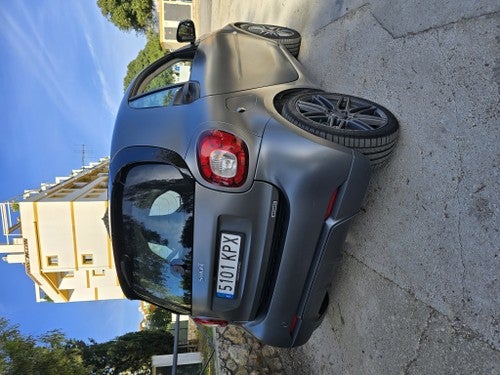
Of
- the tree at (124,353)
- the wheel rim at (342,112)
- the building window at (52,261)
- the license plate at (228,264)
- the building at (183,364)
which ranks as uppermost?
the wheel rim at (342,112)

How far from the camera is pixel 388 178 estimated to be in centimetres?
319

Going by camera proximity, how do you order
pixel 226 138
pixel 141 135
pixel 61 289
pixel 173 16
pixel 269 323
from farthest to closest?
pixel 173 16 → pixel 61 289 → pixel 269 323 → pixel 141 135 → pixel 226 138

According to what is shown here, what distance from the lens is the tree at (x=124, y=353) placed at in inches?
465

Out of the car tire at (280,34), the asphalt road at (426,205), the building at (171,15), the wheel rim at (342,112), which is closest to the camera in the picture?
the asphalt road at (426,205)

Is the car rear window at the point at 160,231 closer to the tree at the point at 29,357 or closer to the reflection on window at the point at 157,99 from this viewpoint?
the reflection on window at the point at 157,99

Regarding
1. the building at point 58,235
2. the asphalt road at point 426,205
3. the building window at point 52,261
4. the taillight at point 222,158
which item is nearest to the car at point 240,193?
the taillight at point 222,158

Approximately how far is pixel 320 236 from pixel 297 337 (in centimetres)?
91

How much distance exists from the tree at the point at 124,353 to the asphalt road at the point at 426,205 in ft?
32.1

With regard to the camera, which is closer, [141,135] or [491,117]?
[491,117]

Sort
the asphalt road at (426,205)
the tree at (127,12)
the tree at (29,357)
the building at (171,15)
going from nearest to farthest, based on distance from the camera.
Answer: the asphalt road at (426,205)
the tree at (29,357)
the building at (171,15)
the tree at (127,12)

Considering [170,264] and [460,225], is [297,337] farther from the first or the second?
[460,225]

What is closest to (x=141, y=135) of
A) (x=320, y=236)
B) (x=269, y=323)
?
(x=320, y=236)

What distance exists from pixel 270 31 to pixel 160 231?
322 centimetres

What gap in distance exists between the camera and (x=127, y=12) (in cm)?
2742
